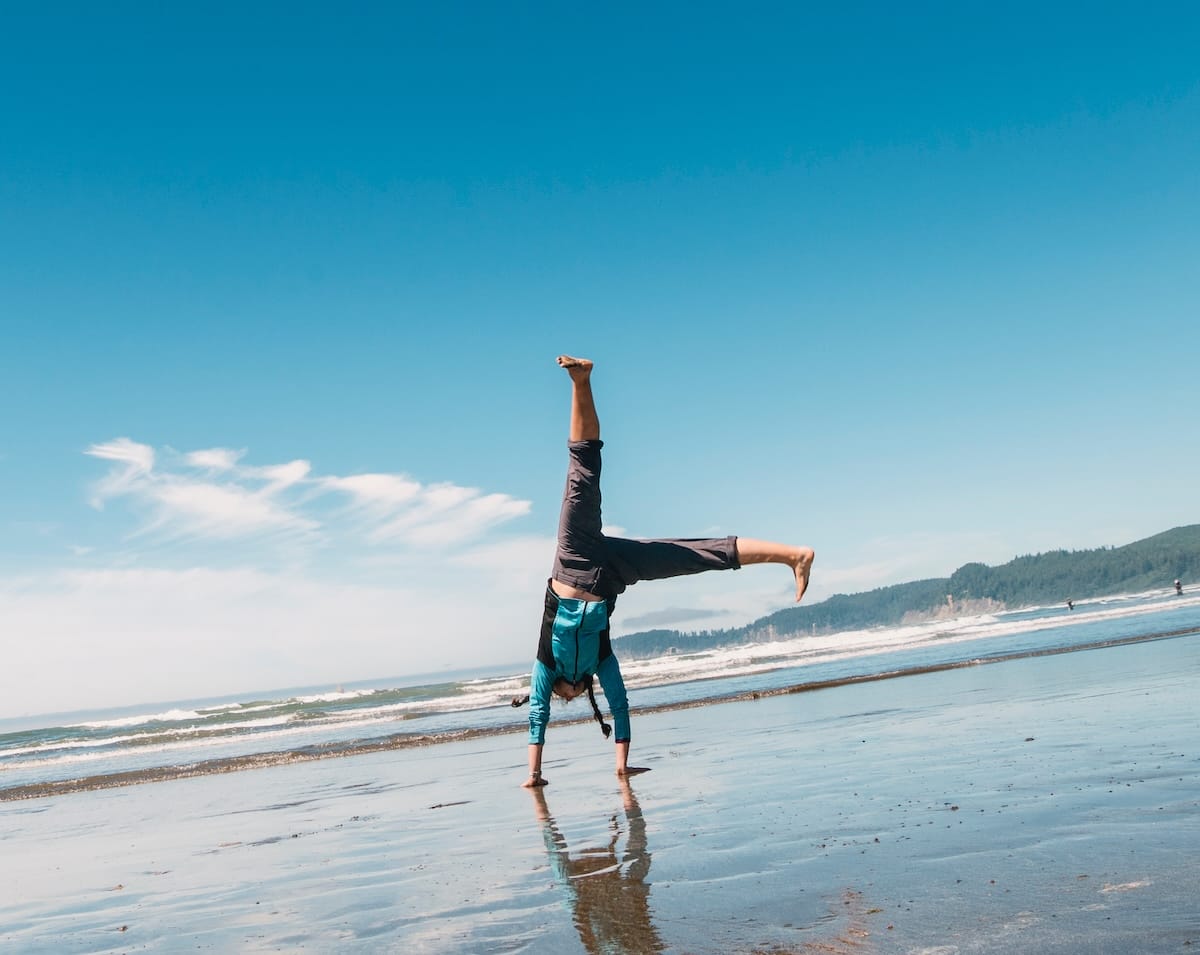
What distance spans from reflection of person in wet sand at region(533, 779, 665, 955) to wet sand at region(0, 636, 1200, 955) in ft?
0.05

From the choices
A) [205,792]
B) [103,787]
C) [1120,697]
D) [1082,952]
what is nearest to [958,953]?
[1082,952]

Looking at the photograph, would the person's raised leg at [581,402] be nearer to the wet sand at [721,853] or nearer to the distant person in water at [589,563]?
the distant person in water at [589,563]

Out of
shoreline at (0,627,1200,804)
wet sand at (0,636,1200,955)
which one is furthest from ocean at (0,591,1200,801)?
wet sand at (0,636,1200,955)

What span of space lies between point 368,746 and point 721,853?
13.6 meters

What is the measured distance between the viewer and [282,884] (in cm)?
527

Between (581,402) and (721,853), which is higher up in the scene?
(581,402)

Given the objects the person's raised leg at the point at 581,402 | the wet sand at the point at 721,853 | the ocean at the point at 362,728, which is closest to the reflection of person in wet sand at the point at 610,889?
the wet sand at the point at 721,853

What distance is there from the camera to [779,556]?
644 centimetres

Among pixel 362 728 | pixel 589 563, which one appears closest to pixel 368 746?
pixel 362 728

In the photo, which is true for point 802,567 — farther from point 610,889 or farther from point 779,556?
point 610,889

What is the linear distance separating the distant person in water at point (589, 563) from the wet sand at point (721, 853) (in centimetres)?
103

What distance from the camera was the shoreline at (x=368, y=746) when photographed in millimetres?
15914

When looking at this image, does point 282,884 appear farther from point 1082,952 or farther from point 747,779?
point 1082,952

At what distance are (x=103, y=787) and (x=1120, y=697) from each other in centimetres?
1530
